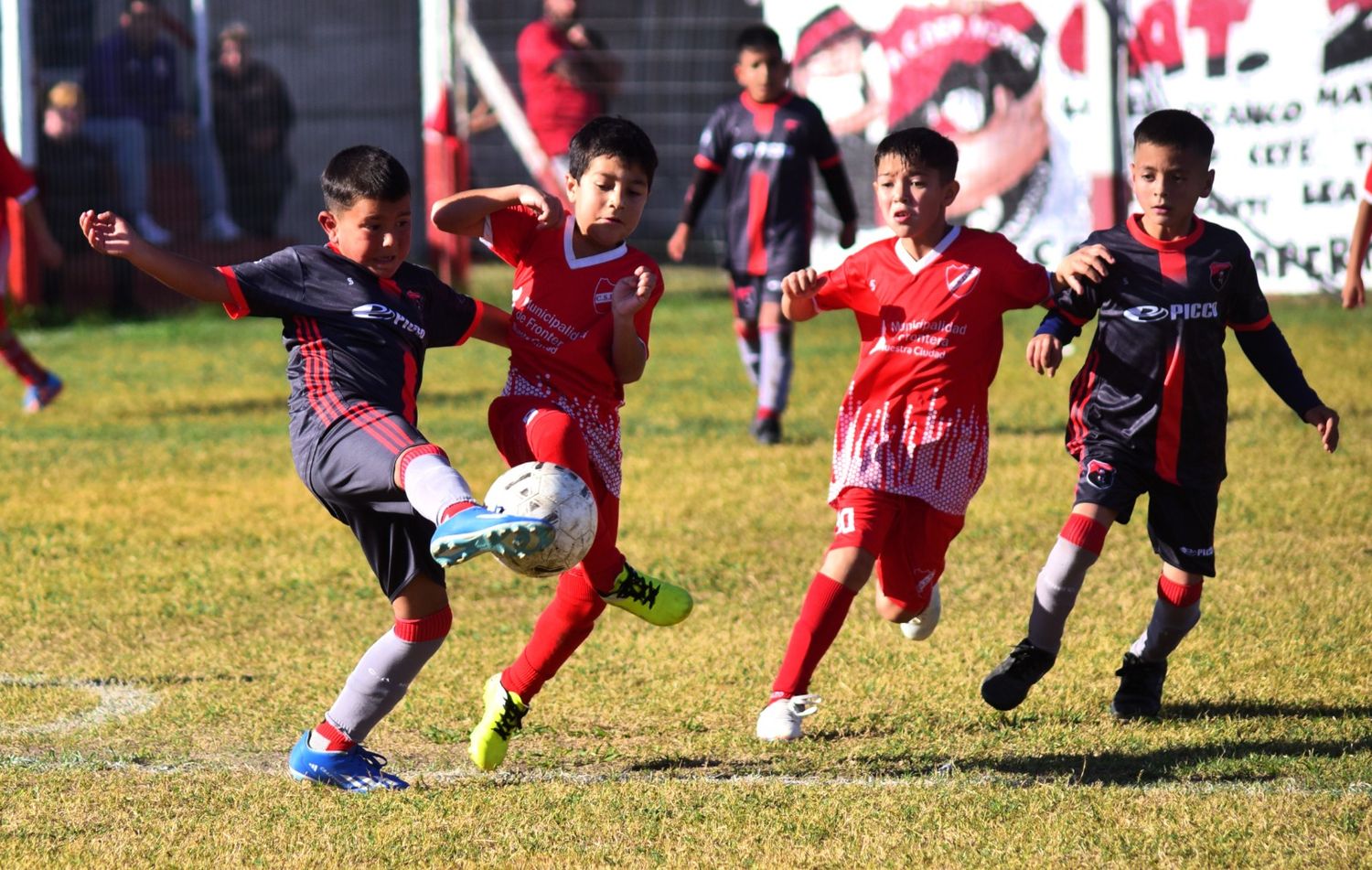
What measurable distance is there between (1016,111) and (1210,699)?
1064 cm

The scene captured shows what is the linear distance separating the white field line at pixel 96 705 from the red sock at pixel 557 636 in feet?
4.49

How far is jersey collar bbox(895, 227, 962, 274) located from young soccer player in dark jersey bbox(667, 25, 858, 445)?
464 centimetres

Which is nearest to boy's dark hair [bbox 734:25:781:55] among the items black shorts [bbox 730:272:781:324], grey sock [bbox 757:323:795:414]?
black shorts [bbox 730:272:781:324]

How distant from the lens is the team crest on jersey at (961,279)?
504 centimetres

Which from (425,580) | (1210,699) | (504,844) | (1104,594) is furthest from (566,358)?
(1104,594)

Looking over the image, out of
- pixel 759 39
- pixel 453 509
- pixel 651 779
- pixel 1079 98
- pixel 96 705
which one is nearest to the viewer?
pixel 453 509

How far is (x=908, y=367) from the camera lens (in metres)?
5.07

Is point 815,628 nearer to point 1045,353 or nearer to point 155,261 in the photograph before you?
point 1045,353

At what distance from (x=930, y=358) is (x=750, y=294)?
5059 millimetres

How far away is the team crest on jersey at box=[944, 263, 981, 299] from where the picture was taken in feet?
16.5

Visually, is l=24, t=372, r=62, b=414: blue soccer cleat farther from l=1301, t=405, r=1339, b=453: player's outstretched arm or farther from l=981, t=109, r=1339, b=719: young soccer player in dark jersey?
l=1301, t=405, r=1339, b=453: player's outstretched arm

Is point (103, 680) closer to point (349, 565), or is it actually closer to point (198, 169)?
point (349, 565)

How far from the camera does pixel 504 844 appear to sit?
412cm

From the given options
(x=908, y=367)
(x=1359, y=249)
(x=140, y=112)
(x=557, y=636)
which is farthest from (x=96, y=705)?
(x=140, y=112)
